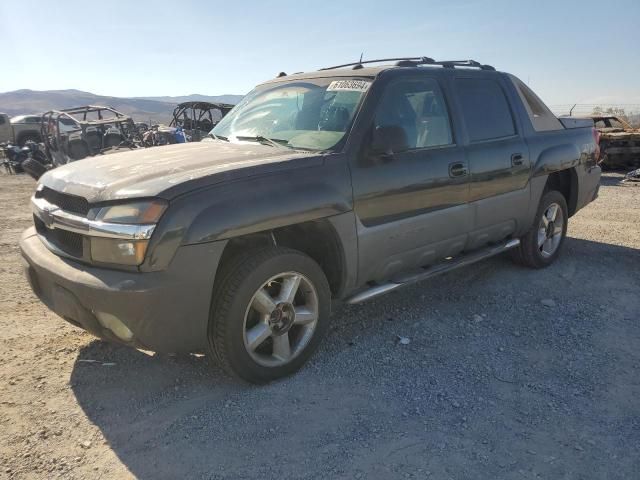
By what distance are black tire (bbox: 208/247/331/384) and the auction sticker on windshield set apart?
1333mm

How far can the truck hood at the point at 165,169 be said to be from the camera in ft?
9.12

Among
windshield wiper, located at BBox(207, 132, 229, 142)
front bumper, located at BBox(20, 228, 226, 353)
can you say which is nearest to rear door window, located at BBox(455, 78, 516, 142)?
windshield wiper, located at BBox(207, 132, 229, 142)

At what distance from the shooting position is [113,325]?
109 inches

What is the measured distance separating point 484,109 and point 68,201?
3.35 m

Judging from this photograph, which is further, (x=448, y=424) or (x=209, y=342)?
(x=209, y=342)

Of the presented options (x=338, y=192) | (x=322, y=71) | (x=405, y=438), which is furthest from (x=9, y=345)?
(x=322, y=71)

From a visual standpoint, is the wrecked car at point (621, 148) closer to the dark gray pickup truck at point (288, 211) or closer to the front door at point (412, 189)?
the dark gray pickup truck at point (288, 211)

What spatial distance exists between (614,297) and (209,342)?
3630 mm

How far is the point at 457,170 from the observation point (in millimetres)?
4055

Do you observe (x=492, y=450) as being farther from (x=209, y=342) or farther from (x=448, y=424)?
(x=209, y=342)

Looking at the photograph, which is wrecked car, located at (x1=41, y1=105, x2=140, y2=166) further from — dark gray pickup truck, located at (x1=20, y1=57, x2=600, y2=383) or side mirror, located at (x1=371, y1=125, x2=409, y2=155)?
side mirror, located at (x1=371, y1=125, x2=409, y2=155)

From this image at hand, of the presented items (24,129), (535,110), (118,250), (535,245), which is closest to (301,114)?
(118,250)

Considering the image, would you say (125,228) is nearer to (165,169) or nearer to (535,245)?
(165,169)

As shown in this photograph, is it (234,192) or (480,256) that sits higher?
(234,192)
